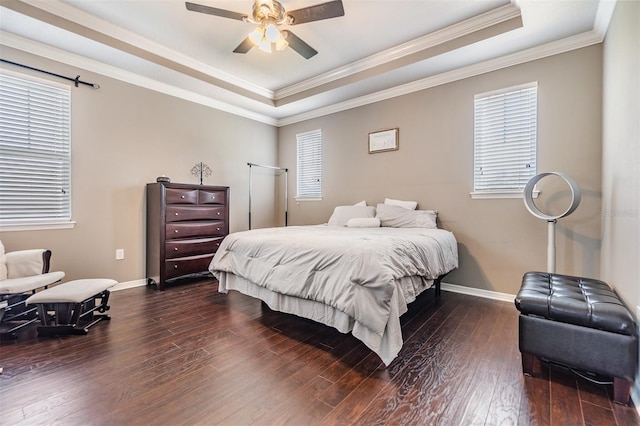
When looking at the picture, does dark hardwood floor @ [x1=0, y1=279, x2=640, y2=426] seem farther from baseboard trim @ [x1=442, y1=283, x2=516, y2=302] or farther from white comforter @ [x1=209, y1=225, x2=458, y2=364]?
baseboard trim @ [x1=442, y1=283, x2=516, y2=302]

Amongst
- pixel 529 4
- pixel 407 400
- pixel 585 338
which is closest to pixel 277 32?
pixel 529 4

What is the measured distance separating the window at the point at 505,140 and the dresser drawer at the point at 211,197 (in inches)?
131

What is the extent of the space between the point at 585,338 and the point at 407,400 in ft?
3.38

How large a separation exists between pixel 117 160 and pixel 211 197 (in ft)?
3.85

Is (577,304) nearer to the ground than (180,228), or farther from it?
nearer to the ground

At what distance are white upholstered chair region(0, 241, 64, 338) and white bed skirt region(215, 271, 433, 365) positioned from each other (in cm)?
163

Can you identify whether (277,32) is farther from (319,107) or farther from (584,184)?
(584,184)

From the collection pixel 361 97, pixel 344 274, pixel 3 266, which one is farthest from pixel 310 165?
pixel 3 266

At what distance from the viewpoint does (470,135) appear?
3.38 metres

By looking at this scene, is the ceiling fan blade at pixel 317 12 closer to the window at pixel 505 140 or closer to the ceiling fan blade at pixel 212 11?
the ceiling fan blade at pixel 212 11

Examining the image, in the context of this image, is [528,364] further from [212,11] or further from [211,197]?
[211,197]

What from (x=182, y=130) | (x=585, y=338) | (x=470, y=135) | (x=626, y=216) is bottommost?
(x=585, y=338)

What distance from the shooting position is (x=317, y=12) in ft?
7.41

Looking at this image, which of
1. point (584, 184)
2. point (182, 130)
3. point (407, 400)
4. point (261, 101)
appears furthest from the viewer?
point (261, 101)
